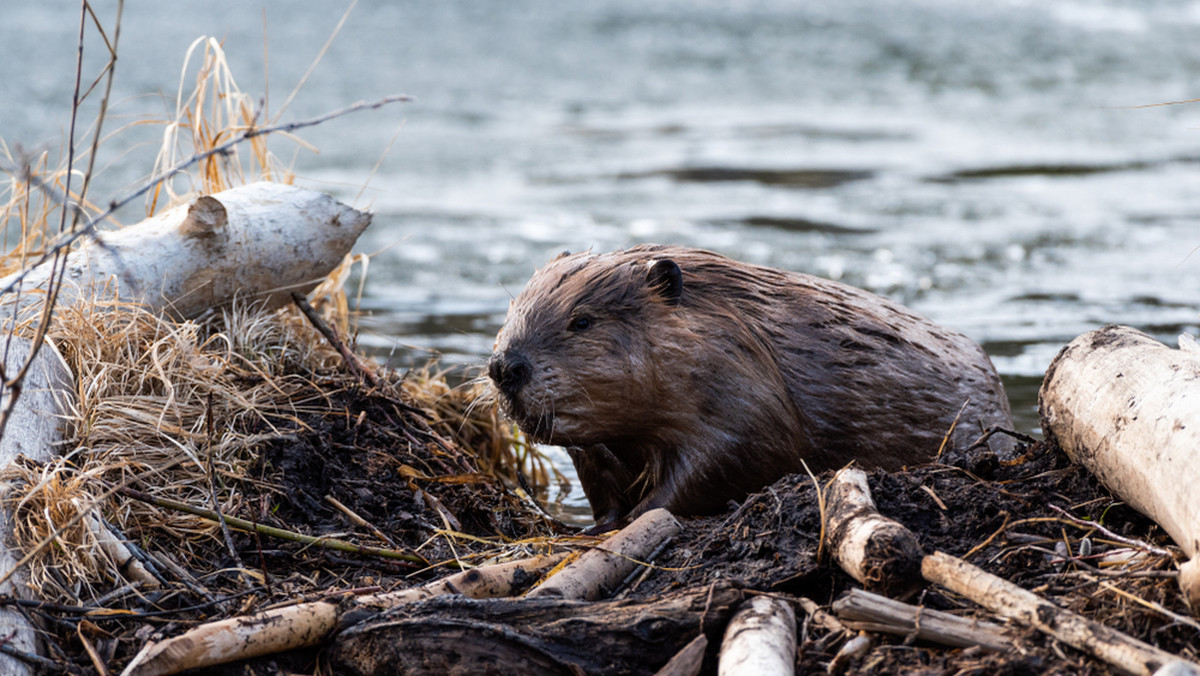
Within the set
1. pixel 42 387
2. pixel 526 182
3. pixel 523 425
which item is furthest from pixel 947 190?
pixel 42 387

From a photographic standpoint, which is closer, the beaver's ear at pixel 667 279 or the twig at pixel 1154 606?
the twig at pixel 1154 606

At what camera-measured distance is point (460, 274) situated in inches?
349

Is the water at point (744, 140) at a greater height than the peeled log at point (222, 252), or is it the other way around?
the peeled log at point (222, 252)

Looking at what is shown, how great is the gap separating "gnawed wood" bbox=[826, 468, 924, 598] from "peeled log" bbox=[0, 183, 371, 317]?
2.39 meters

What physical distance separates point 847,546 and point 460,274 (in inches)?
261

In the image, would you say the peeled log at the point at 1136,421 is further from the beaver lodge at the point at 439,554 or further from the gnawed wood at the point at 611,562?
the gnawed wood at the point at 611,562

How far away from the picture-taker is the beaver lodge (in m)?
2.34

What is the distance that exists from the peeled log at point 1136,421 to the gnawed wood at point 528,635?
3.13 ft

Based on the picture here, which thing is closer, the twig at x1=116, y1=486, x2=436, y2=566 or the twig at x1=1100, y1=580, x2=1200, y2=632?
the twig at x1=1100, y1=580, x2=1200, y2=632

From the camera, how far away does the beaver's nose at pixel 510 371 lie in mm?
3385

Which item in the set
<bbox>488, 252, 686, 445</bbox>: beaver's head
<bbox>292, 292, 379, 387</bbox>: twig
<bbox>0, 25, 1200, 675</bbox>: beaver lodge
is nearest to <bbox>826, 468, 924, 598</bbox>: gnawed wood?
<bbox>0, 25, 1200, 675</bbox>: beaver lodge

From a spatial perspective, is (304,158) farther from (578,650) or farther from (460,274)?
(578,650)

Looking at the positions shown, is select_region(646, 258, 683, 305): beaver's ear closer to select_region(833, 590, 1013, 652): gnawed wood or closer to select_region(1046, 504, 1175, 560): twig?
select_region(1046, 504, 1175, 560): twig

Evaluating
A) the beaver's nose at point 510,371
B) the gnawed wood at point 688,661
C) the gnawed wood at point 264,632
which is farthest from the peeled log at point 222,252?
→ the gnawed wood at point 688,661
